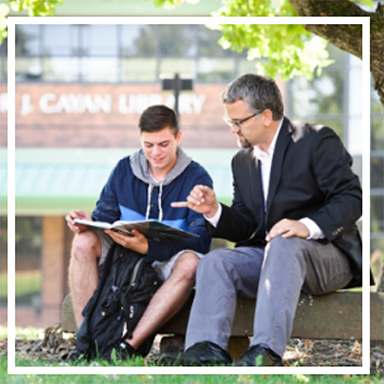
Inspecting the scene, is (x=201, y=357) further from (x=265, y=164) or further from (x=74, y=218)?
(x=265, y=164)

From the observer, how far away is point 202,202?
3584mm

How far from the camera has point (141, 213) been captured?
4004 mm

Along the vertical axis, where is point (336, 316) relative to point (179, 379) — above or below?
above

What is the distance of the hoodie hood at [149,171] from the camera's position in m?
3.98

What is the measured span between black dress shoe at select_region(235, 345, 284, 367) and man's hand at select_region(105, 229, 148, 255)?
87 centimetres

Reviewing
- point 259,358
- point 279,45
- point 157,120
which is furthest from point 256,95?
point 279,45

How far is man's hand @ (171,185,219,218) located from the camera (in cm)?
352

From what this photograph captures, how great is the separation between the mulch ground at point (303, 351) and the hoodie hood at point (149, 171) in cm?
94

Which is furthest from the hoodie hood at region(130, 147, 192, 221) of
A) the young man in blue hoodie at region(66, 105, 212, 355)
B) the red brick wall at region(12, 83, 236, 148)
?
the red brick wall at region(12, 83, 236, 148)

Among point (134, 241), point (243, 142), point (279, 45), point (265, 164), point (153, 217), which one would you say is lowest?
point (134, 241)

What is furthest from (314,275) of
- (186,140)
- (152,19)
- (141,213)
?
(186,140)

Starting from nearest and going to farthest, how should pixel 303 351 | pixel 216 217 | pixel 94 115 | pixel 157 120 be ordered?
pixel 216 217, pixel 157 120, pixel 303 351, pixel 94 115

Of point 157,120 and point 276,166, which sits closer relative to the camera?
point 276,166

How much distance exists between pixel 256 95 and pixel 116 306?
133 cm
